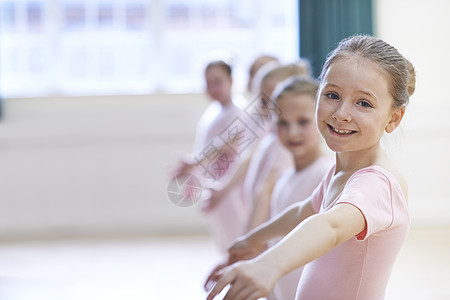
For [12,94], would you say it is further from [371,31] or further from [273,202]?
[273,202]

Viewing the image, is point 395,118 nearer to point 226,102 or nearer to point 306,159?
point 306,159

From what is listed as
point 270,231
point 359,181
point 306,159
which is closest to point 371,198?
point 359,181

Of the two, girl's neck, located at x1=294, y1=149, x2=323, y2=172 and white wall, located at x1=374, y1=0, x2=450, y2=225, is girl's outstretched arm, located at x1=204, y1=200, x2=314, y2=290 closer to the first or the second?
girl's neck, located at x1=294, y1=149, x2=323, y2=172

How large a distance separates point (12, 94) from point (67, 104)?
46 cm

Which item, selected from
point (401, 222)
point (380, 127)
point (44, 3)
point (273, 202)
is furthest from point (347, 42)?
point (44, 3)

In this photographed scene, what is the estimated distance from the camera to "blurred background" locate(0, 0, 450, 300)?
569cm

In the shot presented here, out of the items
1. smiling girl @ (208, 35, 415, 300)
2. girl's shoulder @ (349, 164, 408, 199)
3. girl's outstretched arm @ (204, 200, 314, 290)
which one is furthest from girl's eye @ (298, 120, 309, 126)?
girl's shoulder @ (349, 164, 408, 199)

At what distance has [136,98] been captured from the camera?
19.5ft

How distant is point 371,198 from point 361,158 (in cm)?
16

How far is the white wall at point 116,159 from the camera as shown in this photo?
19.0 feet

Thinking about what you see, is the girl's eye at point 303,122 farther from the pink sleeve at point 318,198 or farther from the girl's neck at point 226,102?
the girl's neck at point 226,102

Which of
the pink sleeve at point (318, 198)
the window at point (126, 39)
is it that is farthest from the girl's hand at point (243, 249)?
the window at point (126, 39)

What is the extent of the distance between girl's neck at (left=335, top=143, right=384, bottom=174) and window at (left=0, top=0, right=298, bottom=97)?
15.6 ft

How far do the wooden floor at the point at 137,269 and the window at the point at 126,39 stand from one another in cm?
140
